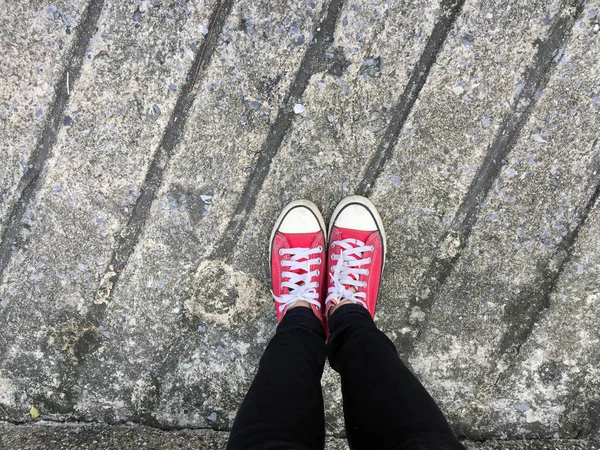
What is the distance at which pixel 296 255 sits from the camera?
1.77m

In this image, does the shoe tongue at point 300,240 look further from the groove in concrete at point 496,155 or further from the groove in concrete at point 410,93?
the groove in concrete at point 496,155

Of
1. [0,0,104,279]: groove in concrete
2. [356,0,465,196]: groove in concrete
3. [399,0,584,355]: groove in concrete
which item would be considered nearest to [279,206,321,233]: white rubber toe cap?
[356,0,465,196]: groove in concrete

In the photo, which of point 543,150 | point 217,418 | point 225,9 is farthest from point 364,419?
point 225,9

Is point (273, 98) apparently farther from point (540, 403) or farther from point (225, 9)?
point (540, 403)

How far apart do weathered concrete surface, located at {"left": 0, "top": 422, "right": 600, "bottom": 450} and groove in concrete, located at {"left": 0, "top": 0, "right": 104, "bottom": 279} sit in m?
0.71

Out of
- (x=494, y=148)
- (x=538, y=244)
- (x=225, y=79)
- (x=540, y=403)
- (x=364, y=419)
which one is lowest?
(x=364, y=419)

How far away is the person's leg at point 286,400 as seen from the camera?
1173 mm

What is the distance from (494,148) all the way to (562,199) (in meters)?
0.36

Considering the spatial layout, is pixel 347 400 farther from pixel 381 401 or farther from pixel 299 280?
pixel 299 280

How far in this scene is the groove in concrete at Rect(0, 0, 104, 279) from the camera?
5.39 feet

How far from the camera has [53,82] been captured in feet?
5.48

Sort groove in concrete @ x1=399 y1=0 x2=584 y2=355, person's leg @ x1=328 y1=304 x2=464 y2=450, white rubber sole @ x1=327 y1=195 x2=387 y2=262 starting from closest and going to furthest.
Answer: person's leg @ x1=328 y1=304 x2=464 y2=450, groove in concrete @ x1=399 y1=0 x2=584 y2=355, white rubber sole @ x1=327 y1=195 x2=387 y2=262

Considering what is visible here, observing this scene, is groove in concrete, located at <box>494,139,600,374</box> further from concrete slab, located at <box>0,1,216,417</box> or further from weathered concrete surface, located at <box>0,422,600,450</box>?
concrete slab, located at <box>0,1,216,417</box>

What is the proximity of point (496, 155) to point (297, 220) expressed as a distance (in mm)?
874
